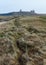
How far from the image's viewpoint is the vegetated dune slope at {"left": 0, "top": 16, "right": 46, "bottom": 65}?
8.51m

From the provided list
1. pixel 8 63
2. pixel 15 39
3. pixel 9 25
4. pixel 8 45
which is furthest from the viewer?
pixel 9 25

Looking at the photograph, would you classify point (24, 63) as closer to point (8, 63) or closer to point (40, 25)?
point (8, 63)

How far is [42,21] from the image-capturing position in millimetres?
12391

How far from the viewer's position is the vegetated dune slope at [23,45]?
A: 8.51 m

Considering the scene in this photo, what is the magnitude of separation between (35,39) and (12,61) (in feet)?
5.90

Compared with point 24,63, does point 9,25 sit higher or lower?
higher

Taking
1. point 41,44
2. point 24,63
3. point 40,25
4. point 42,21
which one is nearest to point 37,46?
point 41,44

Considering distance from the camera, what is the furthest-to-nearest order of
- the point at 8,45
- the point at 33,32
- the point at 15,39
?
1. the point at 33,32
2. the point at 15,39
3. the point at 8,45

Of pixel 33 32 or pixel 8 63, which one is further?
pixel 33 32

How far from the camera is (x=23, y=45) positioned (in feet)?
30.7

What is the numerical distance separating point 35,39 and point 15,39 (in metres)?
0.97

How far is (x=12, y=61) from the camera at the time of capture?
8.40m

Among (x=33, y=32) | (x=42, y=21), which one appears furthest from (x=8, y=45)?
(x=42, y=21)

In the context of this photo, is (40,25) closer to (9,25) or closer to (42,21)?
(42,21)
